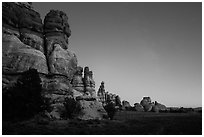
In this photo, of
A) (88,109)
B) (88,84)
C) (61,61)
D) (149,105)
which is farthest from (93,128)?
(149,105)

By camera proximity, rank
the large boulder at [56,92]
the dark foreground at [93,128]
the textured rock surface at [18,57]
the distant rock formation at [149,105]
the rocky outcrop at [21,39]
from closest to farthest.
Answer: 1. the dark foreground at [93,128]
2. the large boulder at [56,92]
3. the textured rock surface at [18,57]
4. the rocky outcrop at [21,39]
5. the distant rock formation at [149,105]

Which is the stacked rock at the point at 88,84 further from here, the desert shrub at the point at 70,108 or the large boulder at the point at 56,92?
the desert shrub at the point at 70,108

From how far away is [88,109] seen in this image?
3750 cm

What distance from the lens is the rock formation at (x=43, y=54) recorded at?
34631 mm

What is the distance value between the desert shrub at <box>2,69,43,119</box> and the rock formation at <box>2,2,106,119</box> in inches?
78.7

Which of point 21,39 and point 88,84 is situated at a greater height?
point 21,39

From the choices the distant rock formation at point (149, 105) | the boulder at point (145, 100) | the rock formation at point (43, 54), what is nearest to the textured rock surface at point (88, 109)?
the rock formation at point (43, 54)

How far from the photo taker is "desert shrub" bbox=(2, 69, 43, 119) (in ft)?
83.7

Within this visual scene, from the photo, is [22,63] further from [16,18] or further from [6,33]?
[16,18]

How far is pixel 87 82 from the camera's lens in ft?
235

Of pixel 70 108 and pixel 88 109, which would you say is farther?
pixel 88 109

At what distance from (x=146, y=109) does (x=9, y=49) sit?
8456 centimetres

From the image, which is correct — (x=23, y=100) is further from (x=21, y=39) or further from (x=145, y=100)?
(x=145, y=100)

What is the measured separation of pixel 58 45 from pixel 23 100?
19962 mm
